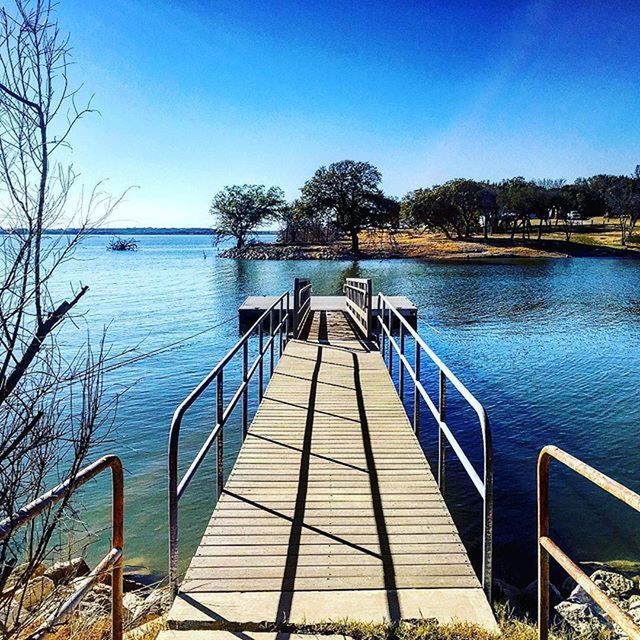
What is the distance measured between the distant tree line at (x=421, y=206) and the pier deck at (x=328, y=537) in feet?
176

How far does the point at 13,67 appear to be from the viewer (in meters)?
2.54

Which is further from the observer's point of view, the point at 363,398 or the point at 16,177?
the point at 363,398

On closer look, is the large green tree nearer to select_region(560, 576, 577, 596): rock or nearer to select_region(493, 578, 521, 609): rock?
select_region(560, 576, 577, 596): rock

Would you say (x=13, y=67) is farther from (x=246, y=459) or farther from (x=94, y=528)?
(x=94, y=528)

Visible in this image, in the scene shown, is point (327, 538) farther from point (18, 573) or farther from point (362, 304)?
point (362, 304)

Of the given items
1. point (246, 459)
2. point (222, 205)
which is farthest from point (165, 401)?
point (222, 205)

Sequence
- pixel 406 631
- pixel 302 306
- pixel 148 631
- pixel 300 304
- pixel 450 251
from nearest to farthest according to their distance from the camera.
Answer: pixel 406 631 < pixel 148 631 < pixel 302 306 < pixel 300 304 < pixel 450 251

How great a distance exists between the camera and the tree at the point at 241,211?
7150cm

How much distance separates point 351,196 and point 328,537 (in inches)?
2322

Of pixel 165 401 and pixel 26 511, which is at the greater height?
pixel 26 511

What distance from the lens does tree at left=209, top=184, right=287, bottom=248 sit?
235 feet

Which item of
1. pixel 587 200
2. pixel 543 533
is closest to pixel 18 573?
pixel 543 533

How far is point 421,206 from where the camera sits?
66.1 meters

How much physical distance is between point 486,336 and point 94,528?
41.0 feet
